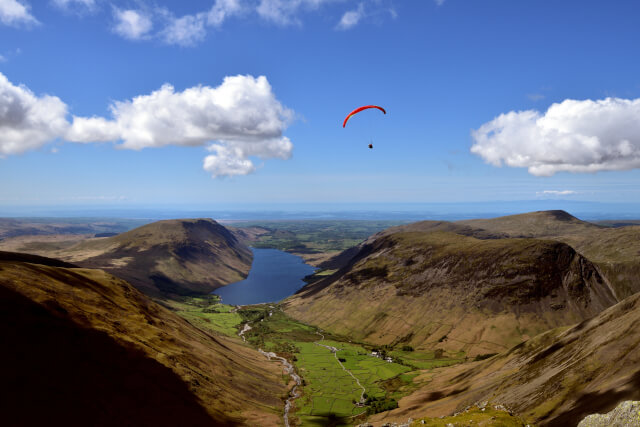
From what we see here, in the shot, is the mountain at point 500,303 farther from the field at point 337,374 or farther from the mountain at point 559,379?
the mountain at point 559,379

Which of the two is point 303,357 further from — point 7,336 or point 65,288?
point 7,336

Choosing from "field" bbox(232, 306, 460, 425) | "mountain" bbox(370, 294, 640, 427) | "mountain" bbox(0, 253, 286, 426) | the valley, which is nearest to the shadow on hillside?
"mountain" bbox(0, 253, 286, 426)

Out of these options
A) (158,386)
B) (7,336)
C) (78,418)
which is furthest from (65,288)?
(78,418)

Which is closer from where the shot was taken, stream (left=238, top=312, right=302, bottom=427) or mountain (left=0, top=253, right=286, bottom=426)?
mountain (left=0, top=253, right=286, bottom=426)

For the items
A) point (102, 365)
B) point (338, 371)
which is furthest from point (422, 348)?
point (102, 365)

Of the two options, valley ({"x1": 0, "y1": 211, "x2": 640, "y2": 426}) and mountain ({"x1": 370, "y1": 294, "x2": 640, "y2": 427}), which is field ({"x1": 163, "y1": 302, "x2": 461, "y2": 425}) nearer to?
valley ({"x1": 0, "y1": 211, "x2": 640, "y2": 426})

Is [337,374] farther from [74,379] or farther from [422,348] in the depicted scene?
[74,379]
